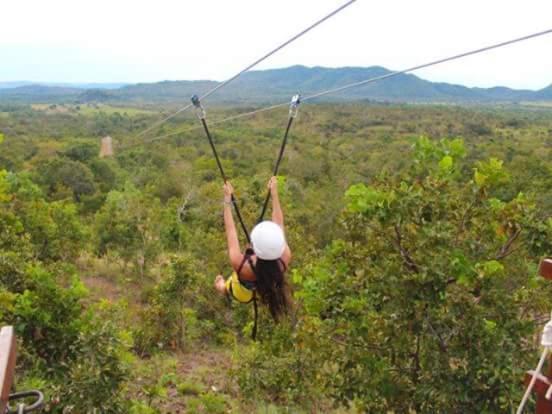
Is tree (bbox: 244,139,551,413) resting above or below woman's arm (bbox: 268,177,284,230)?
below

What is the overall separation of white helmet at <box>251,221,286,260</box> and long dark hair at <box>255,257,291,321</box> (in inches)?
3.1

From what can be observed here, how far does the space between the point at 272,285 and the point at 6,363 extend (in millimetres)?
1771

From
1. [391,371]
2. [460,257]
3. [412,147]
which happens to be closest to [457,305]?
[460,257]

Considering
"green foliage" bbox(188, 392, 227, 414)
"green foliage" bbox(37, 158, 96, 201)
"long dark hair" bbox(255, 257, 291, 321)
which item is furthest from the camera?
"green foliage" bbox(37, 158, 96, 201)

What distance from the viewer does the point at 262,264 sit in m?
3.18

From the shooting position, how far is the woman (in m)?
3.09

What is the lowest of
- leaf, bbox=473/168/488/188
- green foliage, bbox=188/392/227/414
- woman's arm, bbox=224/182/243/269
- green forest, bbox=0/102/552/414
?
green foliage, bbox=188/392/227/414

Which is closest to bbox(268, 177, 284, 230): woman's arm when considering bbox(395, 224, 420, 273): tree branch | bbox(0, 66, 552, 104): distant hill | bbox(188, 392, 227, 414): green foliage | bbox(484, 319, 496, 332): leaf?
bbox(395, 224, 420, 273): tree branch

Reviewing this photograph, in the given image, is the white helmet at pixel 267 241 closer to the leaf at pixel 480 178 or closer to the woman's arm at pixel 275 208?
the woman's arm at pixel 275 208

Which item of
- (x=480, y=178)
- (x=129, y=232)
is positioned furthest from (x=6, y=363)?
(x=129, y=232)

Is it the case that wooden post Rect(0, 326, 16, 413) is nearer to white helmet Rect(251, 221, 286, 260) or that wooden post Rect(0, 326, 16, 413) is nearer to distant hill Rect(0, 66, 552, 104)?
white helmet Rect(251, 221, 286, 260)

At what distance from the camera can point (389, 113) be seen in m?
80.7

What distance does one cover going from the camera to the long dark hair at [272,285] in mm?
3204

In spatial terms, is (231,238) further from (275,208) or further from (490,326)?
(490,326)
